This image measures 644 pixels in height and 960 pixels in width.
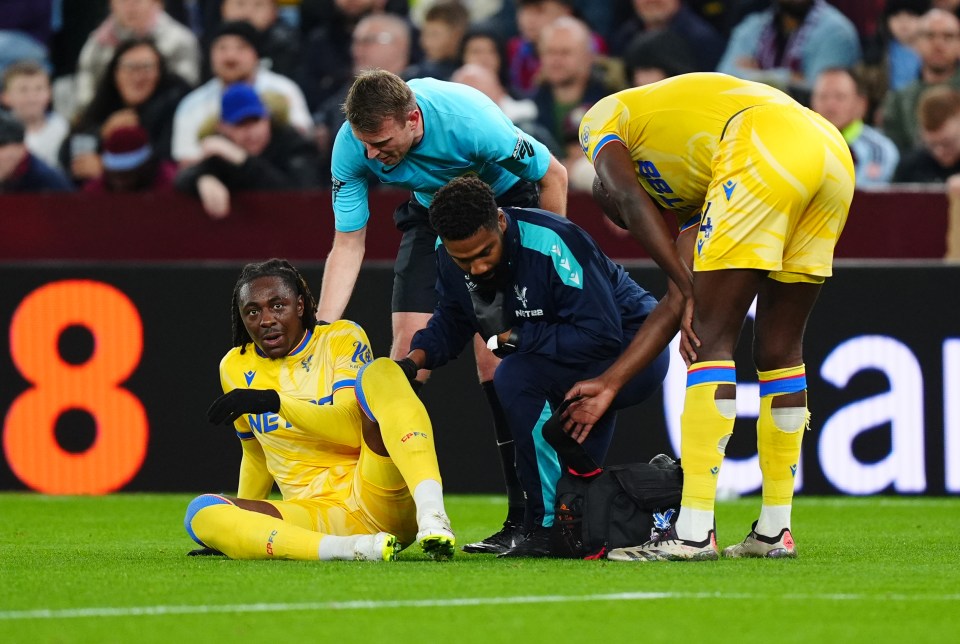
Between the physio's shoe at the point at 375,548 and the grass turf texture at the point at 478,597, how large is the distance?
0.06 meters

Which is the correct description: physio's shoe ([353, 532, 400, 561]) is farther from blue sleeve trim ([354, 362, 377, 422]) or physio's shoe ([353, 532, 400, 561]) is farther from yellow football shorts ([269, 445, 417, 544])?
blue sleeve trim ([354, 362, 377, 422])

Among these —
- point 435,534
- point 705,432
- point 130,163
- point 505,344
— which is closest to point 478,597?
point 435,534

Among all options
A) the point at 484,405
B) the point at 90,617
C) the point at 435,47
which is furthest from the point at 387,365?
the point at 435,47

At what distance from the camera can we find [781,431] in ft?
18.2

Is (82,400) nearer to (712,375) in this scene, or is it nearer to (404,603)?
(712,375)

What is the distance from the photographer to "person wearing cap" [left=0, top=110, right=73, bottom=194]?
10336 mm

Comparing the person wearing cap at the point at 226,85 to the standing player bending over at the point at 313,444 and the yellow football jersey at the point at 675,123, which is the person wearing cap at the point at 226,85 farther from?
the yellow football jersey at the point at 675,123

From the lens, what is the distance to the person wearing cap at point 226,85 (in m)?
10.7

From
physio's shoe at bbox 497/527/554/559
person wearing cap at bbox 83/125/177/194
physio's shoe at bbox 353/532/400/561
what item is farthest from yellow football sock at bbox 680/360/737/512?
person wearing cap at bbox 83/125/177/194

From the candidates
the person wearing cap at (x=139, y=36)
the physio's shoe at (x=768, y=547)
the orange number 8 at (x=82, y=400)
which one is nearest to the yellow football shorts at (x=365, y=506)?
the physio's shoe at (x=768, y=547)

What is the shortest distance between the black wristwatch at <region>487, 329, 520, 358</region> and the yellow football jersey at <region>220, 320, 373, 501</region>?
47 centimetres

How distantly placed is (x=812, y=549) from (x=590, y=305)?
53.5 inches

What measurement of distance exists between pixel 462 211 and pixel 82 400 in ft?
14.9

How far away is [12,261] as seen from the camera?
945 centimetres
